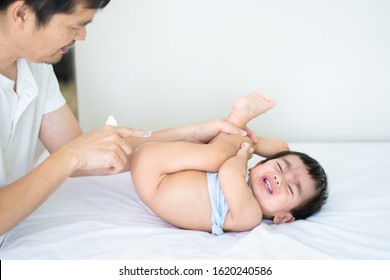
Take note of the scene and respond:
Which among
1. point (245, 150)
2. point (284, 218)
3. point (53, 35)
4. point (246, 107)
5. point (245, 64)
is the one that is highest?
point (53, 35)

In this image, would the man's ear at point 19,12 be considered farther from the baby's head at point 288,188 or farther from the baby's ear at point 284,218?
the baby's ear at point 284,218

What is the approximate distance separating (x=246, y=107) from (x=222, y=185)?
0.39 meters

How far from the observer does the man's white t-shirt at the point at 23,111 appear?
1.17 metres

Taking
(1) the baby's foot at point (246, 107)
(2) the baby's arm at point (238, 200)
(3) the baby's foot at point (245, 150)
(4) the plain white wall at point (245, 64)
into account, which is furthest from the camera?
(4) the plain white wall at point (245, 64)

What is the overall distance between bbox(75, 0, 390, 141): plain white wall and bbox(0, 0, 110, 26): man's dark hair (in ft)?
3.30

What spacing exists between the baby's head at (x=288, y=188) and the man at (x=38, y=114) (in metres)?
0.42

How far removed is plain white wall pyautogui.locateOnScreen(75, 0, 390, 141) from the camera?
1.92 meters

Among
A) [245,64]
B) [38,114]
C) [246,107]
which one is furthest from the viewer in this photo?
[245,64]

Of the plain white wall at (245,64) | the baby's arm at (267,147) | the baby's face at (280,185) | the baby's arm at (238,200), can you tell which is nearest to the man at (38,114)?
the baby's arm at (238,200)

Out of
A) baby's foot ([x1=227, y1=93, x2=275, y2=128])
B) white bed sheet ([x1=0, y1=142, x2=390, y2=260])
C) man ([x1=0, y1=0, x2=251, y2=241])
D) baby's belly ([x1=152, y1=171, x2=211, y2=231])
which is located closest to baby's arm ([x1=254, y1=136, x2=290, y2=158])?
baby's foot ([x1=227, y1=93, x2=275, y2=128])

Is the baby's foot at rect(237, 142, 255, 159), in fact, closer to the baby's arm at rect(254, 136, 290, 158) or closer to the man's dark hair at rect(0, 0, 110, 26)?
the baby's arm at rect(254, 136, 290, 158)

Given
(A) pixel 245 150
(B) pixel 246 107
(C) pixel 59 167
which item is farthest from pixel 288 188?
(C) pixel 59 167

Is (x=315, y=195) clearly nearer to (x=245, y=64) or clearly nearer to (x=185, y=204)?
(x=185, y=204)

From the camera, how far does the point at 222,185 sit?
1204mm
